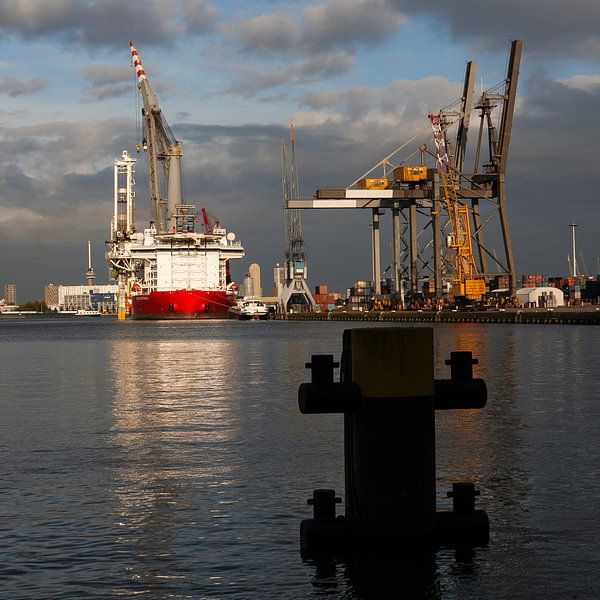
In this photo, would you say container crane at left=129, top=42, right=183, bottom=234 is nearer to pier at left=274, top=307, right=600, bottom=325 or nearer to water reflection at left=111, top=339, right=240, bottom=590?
pier at left=274, top=307, right=600, bottom=325

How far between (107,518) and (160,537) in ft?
4.47

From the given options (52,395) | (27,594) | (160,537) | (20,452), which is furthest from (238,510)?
(52,395)

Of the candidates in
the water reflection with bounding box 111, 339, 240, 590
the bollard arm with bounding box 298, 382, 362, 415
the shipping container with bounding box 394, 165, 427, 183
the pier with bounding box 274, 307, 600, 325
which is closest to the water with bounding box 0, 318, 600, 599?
the water reflection with bounding box 111, 339, 240, 590

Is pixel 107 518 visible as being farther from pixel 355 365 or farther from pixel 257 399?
pixel 257 399

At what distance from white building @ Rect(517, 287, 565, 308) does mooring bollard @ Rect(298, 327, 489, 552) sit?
5501 inches

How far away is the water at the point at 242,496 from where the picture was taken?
9.89 m

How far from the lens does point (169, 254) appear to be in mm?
159625

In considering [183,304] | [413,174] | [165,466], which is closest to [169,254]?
[183,304]

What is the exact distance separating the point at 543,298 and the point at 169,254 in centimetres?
5793

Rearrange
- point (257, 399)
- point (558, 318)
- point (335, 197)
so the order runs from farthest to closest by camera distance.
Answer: point (335, 197) < point (558, 318) < point (257, 399)

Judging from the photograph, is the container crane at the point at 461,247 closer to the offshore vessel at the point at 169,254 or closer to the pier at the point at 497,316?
the pier at the point at 497,316

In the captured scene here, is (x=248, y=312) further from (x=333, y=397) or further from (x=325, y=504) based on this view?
(x=333, y=397)

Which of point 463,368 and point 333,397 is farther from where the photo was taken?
point 463,368

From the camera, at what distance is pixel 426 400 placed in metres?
9.71
